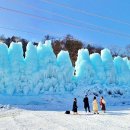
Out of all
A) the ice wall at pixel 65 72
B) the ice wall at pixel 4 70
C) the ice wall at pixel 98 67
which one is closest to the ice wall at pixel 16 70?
the ice wall at pixel 4 70

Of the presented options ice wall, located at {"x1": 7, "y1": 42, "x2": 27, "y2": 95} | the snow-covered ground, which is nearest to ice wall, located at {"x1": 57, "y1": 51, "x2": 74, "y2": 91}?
the snow-covered ground

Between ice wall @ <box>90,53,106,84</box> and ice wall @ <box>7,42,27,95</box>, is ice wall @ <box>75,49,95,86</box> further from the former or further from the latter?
ice wall @ <box>7,42,27,95</box>

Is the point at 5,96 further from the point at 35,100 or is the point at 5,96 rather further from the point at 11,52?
the point at 11,52

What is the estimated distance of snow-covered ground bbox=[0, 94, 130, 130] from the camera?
19.1m

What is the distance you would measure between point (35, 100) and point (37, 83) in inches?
149

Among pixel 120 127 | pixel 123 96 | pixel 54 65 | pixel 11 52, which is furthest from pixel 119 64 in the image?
pixel 120 127

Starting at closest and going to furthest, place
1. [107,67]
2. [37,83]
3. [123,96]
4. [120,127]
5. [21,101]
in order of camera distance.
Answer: [120,127] → [21,101] → [37,83] → [123,96] → [107,67]

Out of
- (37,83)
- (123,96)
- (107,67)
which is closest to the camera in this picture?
(37,83)

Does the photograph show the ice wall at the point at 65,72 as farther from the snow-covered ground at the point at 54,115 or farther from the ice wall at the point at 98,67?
the ice wall at the point at 98,67

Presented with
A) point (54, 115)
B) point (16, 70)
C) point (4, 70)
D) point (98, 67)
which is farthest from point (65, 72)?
point (54, 115)

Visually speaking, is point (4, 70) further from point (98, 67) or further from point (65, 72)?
point (98, 67)

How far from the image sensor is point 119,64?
46812 millimetres

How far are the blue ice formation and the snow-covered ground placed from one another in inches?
75.8

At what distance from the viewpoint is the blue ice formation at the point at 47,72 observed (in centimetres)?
3819
